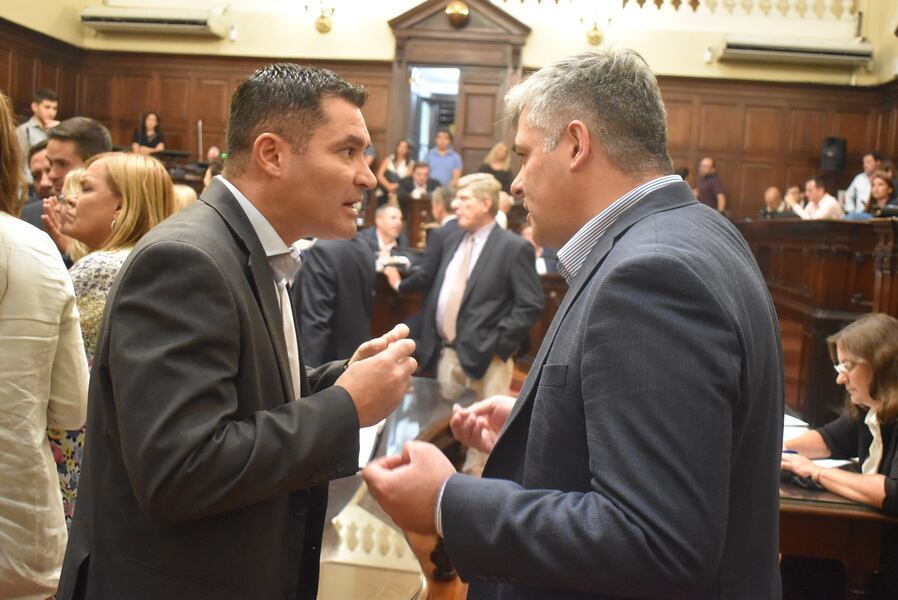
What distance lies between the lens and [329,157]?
62.8 inches

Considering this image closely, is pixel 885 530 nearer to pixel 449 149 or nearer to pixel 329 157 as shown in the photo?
pixel 329 157

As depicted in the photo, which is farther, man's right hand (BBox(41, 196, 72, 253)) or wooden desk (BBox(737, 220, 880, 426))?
wooden desk (BBox(737, 220, 880, 426))

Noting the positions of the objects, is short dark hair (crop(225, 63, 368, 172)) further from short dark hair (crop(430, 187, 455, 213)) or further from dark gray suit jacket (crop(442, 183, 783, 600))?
short dark hair (crop(430, 187, 455, 213))

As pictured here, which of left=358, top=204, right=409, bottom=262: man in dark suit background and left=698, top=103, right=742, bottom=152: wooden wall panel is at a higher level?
left=698, top=103, right=742, bottom=152: wooden wall panel

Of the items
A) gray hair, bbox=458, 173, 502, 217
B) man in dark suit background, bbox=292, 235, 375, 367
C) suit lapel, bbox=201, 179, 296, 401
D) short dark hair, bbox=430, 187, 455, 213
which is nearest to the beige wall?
short dark hair, bbox=430, 187, 455, 213

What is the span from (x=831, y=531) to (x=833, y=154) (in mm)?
10722

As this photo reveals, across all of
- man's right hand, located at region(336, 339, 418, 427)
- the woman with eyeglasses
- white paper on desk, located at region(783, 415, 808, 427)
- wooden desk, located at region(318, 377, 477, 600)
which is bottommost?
wooden desk, located at region(318, 377, 477, 600)

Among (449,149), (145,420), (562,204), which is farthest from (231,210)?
(449,149)

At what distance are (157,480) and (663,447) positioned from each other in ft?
2.25

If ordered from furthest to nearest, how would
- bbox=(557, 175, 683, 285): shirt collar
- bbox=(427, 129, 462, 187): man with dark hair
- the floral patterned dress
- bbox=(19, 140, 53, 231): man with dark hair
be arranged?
bbox=(427, 129, 462, 187): man with dark hair → bbox=(19, 140, 53, 231): man with dark hair → the floral patterned dress → bbox=(557, 175, 683, 285): shirt collar

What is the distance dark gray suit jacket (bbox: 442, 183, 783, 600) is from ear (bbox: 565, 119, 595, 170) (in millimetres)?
144

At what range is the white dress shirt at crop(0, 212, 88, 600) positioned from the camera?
5.92ft

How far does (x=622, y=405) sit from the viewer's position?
112 centimetres

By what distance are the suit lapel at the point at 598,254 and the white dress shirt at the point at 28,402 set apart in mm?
1051
